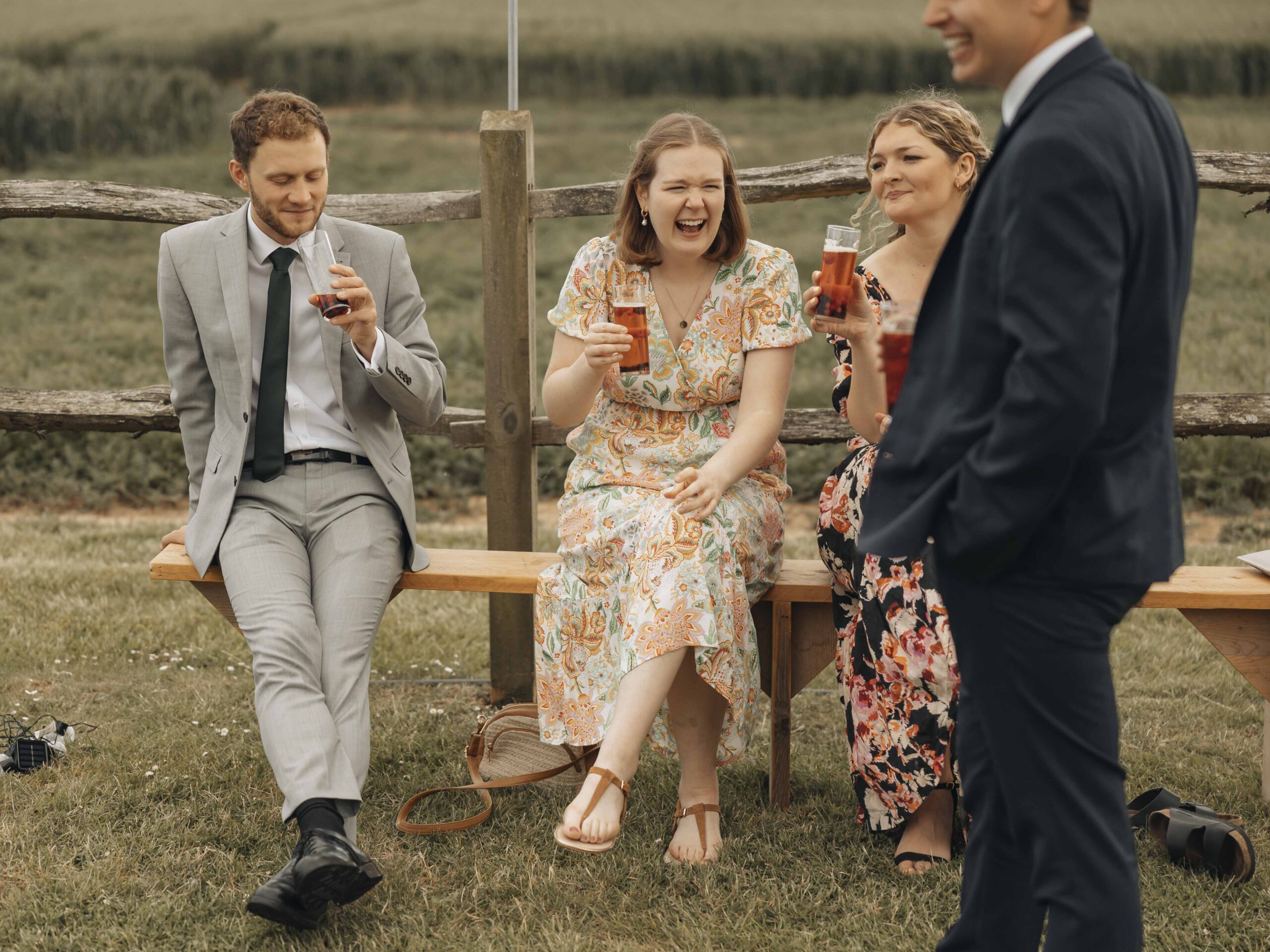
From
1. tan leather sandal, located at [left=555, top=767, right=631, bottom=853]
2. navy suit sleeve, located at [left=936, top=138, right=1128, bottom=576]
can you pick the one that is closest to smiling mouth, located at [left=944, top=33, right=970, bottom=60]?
navy suit sleeve, located at [left=936, top=138, right=1128, bottom=576]

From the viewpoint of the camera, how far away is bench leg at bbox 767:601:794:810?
3.53 meters

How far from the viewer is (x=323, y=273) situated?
310cm

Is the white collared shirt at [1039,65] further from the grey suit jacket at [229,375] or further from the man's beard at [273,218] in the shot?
the man's beard at [273,218]

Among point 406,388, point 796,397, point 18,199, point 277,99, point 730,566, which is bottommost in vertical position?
point 796,397

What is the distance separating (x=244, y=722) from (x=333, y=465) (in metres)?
1.10

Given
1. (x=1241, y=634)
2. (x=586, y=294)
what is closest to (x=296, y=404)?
(x=586, y=294)

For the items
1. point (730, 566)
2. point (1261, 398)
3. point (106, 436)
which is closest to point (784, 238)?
point (106, 436)

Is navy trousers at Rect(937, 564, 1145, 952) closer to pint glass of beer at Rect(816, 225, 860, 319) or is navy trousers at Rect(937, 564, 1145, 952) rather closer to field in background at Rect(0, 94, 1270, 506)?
pint glass of beer at Rect(816, 225, 860, 319)

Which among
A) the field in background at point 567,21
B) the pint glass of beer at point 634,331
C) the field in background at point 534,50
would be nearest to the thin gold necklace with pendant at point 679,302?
the pint glass of beer at point 634,331

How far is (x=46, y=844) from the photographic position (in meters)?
3.23

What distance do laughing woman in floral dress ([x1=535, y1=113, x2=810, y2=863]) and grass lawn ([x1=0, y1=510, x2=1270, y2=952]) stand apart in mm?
261

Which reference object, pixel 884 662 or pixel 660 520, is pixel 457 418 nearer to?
pixel 660 520

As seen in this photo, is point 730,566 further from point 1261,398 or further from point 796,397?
point 796,397

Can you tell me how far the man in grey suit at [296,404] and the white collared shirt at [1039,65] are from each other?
1771 millimetres
